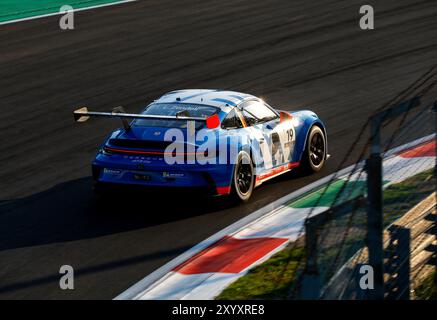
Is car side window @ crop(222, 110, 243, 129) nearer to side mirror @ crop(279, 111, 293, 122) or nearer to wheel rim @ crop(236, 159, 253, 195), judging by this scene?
wheel rim @ crop(236, 159, 253, 195)

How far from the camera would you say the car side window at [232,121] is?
1188 cm

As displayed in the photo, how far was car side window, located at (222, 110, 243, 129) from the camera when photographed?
11883 millimetres

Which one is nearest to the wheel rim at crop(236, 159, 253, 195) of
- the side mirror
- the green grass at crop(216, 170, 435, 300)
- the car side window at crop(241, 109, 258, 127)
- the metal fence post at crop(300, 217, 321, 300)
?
the car side window at crop(241, 109, 258, 127)

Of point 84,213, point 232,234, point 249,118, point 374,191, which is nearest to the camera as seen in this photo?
point 374,191

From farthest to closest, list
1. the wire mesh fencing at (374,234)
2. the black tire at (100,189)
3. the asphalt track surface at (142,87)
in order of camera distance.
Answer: the black tire at (100,189) → the asphalt track surface at (142,87) → the wire mesh fencing at (374,234)

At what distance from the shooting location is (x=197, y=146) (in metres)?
11.3

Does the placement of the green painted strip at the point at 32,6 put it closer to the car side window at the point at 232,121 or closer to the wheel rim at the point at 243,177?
the car side window at the point at 232,121

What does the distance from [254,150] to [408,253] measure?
5.29 m

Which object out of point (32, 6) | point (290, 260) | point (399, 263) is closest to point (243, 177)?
point (290, 260)

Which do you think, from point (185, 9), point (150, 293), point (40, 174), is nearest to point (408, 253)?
point (150, 293)

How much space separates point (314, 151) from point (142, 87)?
6774 millimetres

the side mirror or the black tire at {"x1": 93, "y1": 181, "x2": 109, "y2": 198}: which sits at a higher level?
the side mirror

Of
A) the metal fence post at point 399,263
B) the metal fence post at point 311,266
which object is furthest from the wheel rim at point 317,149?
the metal fence post at point 311,266

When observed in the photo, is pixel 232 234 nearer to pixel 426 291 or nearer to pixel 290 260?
pixel 290 260
